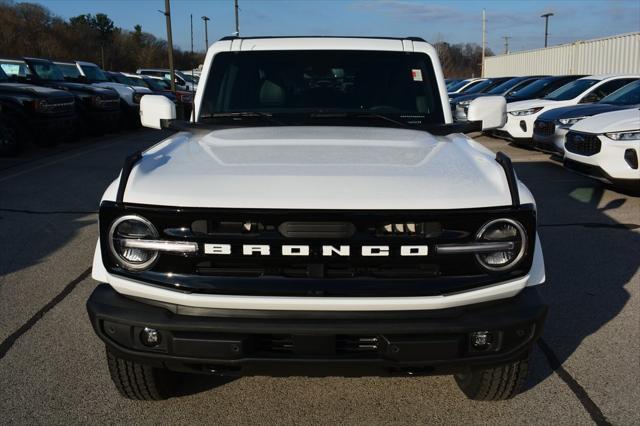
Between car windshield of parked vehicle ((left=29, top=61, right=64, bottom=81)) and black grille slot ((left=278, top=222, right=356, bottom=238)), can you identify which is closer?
black grille slot ((left=278, top=222, right=356, bottom=238))

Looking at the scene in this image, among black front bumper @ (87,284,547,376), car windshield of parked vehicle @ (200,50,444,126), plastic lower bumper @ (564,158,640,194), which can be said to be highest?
car windshield of parked vehicle @ (200,50,444,126)

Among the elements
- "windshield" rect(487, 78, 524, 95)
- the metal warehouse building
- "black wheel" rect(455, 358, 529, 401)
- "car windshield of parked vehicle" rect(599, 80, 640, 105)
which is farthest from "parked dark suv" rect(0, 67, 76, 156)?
the metal warehouse building

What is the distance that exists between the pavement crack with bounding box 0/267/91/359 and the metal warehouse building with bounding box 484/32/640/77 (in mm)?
22290

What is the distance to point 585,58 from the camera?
27188 millimetres

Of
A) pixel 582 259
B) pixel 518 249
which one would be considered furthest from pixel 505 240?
pixel 582 259

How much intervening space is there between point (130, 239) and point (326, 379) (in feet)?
4.68

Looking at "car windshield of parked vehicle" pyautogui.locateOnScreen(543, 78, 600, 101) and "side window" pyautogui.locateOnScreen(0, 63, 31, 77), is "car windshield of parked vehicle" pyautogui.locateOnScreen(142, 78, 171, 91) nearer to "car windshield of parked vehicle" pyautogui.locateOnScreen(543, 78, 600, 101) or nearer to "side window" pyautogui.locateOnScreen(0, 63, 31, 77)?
"side window" pyautogui.locateOnScreen(0, 63, 31, 77)

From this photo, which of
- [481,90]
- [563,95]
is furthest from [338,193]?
[481,90]

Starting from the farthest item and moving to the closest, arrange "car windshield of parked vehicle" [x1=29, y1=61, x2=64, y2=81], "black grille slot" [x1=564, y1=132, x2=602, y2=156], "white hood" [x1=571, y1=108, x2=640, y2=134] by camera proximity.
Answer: "car windshield of parked vehicle" [x1=29, y1=61, x2=64, y2=81] → "black grille slot" [x1=564, y1=132, x2=602, y2=156] → "white hood" [x1=571, y1=108, x2=640, y2=134]

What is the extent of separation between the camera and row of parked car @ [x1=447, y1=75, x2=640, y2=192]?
745cm

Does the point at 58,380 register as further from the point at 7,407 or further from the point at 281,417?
the point at 281,417

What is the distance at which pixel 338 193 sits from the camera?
246 cm

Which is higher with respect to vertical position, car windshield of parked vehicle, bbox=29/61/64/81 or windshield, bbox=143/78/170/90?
car windshield of parked vehicle, bbox=29/61/64/81

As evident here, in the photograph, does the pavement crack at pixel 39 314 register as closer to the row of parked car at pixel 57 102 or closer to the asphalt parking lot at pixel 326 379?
the asphalt parking lot at pixel 326 379
